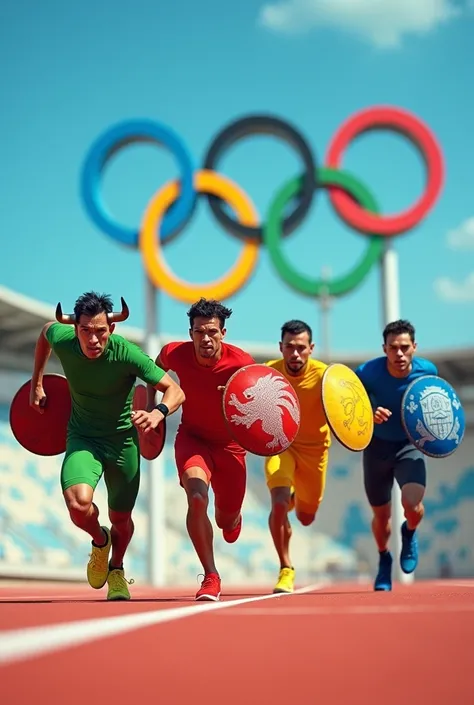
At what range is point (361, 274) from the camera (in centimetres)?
2298

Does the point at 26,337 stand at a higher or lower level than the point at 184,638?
higher

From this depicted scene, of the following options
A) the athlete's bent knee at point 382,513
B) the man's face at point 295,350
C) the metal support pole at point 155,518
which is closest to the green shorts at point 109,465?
the man's face at point 295,350

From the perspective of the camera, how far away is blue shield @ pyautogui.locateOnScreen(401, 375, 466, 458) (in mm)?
8125

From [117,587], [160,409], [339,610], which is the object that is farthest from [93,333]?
[339,610]

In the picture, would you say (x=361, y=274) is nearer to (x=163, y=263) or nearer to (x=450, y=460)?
(x=163, y=263)

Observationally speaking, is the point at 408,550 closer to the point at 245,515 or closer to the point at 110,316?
the point at 110,316

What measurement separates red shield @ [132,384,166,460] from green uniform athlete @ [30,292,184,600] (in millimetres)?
144

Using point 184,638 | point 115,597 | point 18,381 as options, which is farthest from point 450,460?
point 184,638

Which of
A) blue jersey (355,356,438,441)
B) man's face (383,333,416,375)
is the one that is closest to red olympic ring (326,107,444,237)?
blue jersey (355,356,438,441)

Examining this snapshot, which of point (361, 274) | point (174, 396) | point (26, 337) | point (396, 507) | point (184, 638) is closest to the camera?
point (184, 638)

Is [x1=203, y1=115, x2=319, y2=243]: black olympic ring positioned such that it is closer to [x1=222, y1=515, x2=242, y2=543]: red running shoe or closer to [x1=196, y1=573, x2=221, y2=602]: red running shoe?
[x1=222, y1=515, x2=242, y2=543]: red running shoe

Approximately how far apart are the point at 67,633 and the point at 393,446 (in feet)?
18.3

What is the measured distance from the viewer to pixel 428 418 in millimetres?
8117

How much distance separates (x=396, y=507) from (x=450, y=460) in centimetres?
1637
